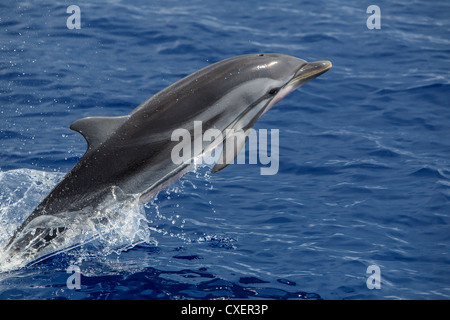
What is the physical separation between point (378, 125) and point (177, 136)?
18.3ft

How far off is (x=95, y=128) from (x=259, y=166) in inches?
156

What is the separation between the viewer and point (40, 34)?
14.6 metres

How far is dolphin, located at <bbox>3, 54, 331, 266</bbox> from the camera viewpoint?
7.01m

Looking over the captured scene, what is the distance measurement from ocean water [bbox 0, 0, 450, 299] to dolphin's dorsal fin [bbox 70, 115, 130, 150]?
2.80ft

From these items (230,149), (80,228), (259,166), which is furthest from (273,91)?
(259,166)

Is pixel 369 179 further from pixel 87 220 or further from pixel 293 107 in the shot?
pixel 87 220

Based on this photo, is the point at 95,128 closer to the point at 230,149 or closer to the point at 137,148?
the point at 137,148

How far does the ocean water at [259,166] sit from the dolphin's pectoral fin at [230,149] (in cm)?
105

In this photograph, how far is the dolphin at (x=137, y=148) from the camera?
23.0 ft

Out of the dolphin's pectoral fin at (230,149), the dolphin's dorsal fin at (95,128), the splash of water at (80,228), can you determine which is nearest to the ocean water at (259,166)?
the splash of water at (80,228)

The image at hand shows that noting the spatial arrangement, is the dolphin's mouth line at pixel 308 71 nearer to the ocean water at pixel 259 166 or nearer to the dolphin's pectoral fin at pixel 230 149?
the dolphin's pectoral fin at pixel 230 149

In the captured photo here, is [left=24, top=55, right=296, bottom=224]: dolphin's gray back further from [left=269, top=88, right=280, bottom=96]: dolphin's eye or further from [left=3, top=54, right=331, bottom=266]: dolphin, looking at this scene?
[left=269, top=88, right=280, bottom=96]: dolphin's eye

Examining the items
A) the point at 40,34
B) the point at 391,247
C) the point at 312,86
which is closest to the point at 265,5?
the point at 312,86
